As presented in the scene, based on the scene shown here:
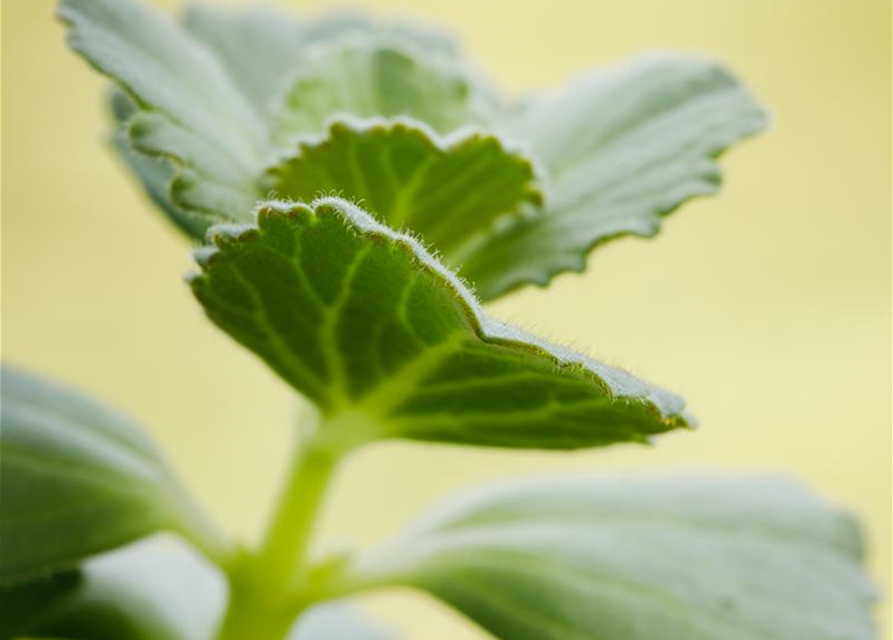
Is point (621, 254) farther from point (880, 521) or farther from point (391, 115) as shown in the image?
point (391, 115)

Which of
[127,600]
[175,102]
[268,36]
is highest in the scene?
[268,36]

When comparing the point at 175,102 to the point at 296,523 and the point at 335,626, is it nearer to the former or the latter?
the point at 296,523

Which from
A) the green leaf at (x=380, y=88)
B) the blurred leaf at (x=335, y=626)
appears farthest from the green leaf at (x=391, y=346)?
the blurred leaf at (x=335, y=626)

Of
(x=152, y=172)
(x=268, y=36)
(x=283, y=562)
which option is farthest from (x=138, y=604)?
(x=268, y=36)

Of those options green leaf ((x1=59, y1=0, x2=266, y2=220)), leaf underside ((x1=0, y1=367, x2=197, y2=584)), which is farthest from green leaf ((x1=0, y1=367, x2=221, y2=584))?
green leaf ((x1=59, y1=0, x2=266, y2=220))

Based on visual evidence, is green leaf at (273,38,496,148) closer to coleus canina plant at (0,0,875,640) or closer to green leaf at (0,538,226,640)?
coleus canina plant at (0,0,875,640)

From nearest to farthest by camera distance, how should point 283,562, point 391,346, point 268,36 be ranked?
point 391,346
point 283,562
point 268,36

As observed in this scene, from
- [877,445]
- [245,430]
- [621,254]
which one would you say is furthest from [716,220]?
[245,430]
